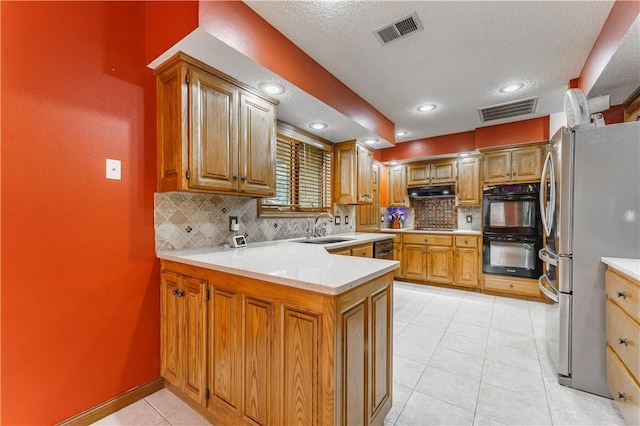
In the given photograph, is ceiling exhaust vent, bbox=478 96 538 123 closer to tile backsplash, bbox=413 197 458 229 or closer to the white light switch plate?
tile backsplash, bbox=413 197 458 229

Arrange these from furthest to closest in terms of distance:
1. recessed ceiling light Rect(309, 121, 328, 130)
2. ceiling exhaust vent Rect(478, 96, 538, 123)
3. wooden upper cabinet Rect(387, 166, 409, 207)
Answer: wooden upper cabinet Rect(387, 166, 409, 207), ceiling exhaust vent Rect(478, 96, 538, 123), recessed ceiling light Rect(309, 121, 328, 130)

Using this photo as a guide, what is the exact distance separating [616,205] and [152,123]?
3116mm

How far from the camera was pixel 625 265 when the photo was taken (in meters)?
1.50

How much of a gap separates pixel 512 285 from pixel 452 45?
339 cm

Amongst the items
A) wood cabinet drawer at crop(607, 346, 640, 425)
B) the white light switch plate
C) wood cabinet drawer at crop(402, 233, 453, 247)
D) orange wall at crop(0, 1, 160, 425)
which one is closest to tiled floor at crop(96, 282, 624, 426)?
wood cabinet drawer at crop(607, 346, 640, 425)

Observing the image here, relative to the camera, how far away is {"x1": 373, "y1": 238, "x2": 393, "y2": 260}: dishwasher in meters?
3.36

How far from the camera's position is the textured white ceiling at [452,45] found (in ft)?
5.58

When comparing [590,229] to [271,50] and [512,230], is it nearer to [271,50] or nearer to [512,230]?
[512,230]

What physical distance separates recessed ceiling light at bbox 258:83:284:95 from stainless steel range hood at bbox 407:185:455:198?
3447 millimetres

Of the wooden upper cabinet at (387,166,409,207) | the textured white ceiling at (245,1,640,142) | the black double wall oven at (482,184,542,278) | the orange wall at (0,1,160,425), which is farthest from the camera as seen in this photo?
the wooden upper cabinet at (387,166,409,207)

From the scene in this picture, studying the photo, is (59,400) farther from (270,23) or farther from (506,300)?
(506,300)

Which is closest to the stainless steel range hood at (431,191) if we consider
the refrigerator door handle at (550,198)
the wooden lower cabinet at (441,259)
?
→ the wooden lower cabinet at (441,259)

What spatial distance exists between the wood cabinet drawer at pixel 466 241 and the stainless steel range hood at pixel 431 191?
2.63 ft

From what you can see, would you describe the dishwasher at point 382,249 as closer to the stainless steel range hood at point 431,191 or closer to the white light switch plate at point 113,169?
the stainless steel range hood at point 431,191
